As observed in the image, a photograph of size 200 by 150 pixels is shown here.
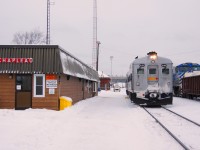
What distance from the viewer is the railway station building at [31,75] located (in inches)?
656

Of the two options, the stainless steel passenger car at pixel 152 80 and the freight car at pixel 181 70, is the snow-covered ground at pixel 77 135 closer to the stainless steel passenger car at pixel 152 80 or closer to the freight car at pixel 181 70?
the stainless steel passenger car at pixel 152 80

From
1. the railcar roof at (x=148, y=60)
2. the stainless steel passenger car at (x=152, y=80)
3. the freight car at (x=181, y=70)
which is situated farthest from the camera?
the freight car at (x=181, y=70)

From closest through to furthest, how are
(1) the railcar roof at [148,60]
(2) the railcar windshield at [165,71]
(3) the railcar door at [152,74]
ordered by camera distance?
(3) the railcar door at [152,74] → (2) the railcar windshield at [165,71] → (1) the railcar roof at [148,60]

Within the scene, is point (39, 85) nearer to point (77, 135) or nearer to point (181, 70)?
point (77, 135)

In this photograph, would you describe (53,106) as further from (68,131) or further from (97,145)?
(97,145)

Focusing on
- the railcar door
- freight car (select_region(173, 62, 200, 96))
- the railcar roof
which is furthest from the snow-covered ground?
freight car (select_region(173, 62, 200, 96))

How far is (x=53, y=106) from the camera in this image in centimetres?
1711

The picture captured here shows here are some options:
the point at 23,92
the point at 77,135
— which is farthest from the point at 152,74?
the point at 77,135

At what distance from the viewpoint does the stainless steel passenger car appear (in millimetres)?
20984

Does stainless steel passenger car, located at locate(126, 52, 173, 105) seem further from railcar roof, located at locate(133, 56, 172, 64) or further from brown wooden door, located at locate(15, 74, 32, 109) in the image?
brown wooden door, located at locate(15, 74, 32, 109)

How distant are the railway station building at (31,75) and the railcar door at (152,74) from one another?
254 inches

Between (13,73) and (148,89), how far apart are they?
917cm

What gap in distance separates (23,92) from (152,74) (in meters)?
9.01

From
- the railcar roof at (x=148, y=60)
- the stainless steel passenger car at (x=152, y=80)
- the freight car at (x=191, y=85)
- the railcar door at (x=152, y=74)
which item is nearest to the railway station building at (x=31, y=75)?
the stainless steel passenger car at (x=152, y=80)
